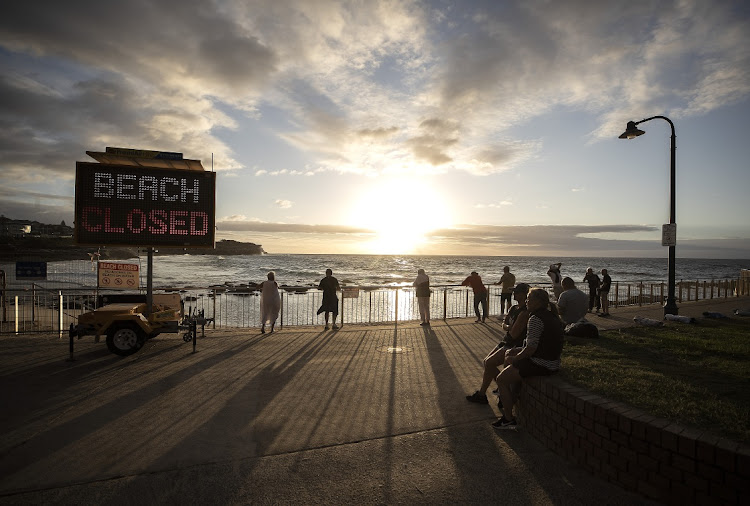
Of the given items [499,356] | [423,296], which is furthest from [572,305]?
[423,296]

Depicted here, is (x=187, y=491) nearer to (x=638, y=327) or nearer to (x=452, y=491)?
(x=452, y=491)

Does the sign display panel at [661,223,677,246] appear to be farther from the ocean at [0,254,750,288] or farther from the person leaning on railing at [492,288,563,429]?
the person leaning on railing at [492,288,563,429]

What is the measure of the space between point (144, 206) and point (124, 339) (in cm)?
306

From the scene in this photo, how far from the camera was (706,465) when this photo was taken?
3139 millimetres

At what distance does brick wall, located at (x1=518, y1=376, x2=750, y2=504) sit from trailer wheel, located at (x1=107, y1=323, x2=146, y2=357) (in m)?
8.21

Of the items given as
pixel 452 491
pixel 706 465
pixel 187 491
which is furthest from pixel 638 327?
pixel 187 491

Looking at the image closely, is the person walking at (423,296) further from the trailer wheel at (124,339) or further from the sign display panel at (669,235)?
the trailer wheel at (124,339)

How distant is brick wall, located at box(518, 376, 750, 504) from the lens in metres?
3.07

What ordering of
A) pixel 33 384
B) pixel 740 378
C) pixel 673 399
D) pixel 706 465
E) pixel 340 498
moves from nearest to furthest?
pixel 706 465 < pixel 340 498 < pixel 673 399 < pixel 740 378 < pixel 33 384

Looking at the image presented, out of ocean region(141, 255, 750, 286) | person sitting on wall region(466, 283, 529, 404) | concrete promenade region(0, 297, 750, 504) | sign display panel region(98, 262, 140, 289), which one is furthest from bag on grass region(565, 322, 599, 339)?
ocean region(141, 255, 750, 286)

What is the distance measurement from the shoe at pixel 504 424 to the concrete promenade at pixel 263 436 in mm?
79

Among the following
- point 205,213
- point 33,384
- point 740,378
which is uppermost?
point 205,213

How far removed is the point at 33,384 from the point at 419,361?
22.3ft

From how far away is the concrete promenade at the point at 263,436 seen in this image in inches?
143
